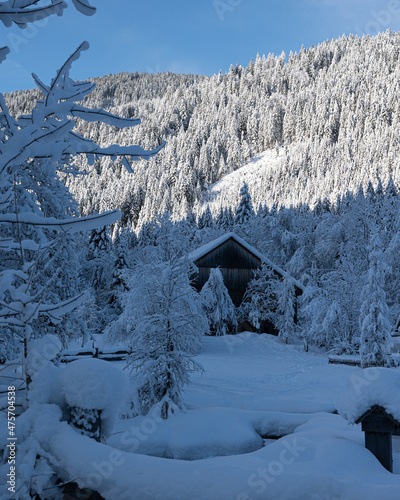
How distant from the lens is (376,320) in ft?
63.2

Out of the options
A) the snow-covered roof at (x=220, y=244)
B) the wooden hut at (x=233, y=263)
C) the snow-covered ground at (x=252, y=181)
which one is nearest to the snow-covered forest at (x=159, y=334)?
the snow-covered roof at (x=220, y=244)

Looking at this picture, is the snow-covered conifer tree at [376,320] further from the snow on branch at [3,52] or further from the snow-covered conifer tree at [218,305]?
the snow on branch at [3,52]

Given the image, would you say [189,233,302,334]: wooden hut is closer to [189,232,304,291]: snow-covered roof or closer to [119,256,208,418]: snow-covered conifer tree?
[189,232,304,291]: snow-covered roof

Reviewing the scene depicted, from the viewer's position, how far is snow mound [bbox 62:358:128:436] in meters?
2.67

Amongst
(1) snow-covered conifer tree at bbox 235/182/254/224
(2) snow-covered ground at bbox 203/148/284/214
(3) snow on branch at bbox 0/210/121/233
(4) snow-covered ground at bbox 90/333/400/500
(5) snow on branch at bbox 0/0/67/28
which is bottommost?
(4) snow-covered ground at bbox 90/333/400/500

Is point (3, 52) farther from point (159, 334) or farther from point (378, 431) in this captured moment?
point (159, 334)

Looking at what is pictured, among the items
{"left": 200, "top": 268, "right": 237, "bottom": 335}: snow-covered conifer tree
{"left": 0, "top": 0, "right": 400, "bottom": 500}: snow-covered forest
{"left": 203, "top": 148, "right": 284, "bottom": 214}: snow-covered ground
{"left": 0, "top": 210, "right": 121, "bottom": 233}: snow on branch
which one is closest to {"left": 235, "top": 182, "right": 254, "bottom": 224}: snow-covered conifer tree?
{"left": 0, "top": 0, "right": 400, "bottom": 500}: snow-covered forest

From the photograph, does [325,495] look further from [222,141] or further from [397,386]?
[222,141]

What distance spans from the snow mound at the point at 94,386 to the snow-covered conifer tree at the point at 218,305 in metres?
23.2

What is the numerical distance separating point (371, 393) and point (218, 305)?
75.2 ft

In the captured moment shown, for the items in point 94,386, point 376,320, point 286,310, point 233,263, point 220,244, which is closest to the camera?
point 94,386

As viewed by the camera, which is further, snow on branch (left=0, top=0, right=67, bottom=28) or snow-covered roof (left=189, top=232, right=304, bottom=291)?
snow-covered roof (left=189, top=232, right=304, bottom=291)

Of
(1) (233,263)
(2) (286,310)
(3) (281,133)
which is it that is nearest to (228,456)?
(2) (286,310)

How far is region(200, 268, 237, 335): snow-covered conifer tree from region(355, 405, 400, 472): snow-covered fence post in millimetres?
22014
